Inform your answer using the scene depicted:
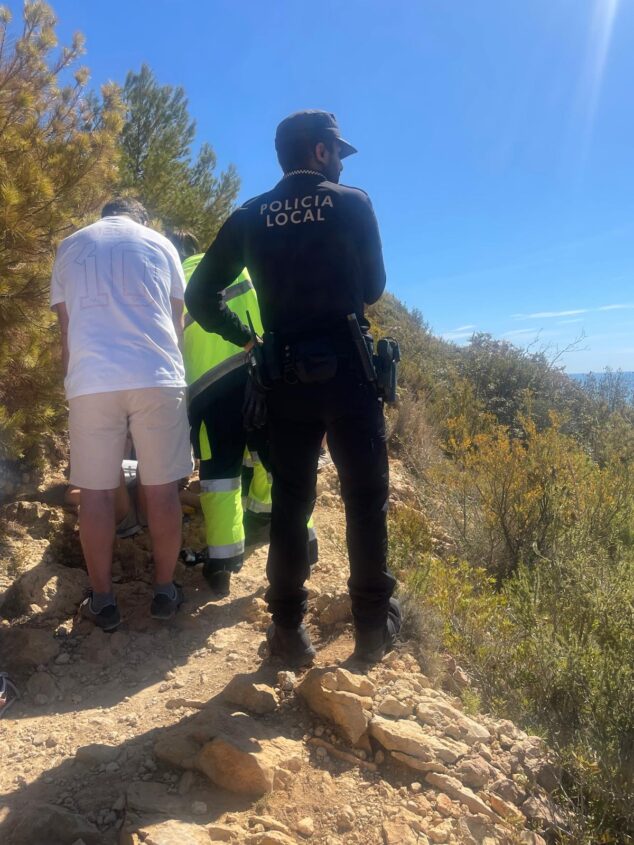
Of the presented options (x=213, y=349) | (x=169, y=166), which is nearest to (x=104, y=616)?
(x=213, y=349)

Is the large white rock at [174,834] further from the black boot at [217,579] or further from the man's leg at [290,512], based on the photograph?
the black boot at [217,579]

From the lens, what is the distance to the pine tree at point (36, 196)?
3.37 metres

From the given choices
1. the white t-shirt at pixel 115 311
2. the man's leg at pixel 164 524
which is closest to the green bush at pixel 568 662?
the man's leg at pixel 164 524

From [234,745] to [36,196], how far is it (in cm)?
295

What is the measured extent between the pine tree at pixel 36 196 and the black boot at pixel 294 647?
80.9 inches

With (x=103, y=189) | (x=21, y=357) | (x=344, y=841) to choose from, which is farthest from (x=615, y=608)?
(x=103, y=189)

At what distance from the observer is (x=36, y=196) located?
133 inches

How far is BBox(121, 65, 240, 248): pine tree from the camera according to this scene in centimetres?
834

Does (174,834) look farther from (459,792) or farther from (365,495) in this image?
(365,495)

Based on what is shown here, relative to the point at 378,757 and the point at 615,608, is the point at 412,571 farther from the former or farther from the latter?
the point at 378,757

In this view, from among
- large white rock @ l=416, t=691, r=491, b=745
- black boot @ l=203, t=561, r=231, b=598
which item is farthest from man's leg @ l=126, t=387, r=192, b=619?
large white rock @ l=416, t=691, r=491, b=745

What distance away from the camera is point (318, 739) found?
2102 millimetres

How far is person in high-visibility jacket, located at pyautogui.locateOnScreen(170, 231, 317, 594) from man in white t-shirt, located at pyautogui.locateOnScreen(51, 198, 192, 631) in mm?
341

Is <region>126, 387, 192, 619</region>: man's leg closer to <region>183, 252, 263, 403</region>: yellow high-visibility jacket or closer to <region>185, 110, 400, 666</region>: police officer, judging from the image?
<region>183, 252, 263, 403</region>: yellow high-visibility jacket
